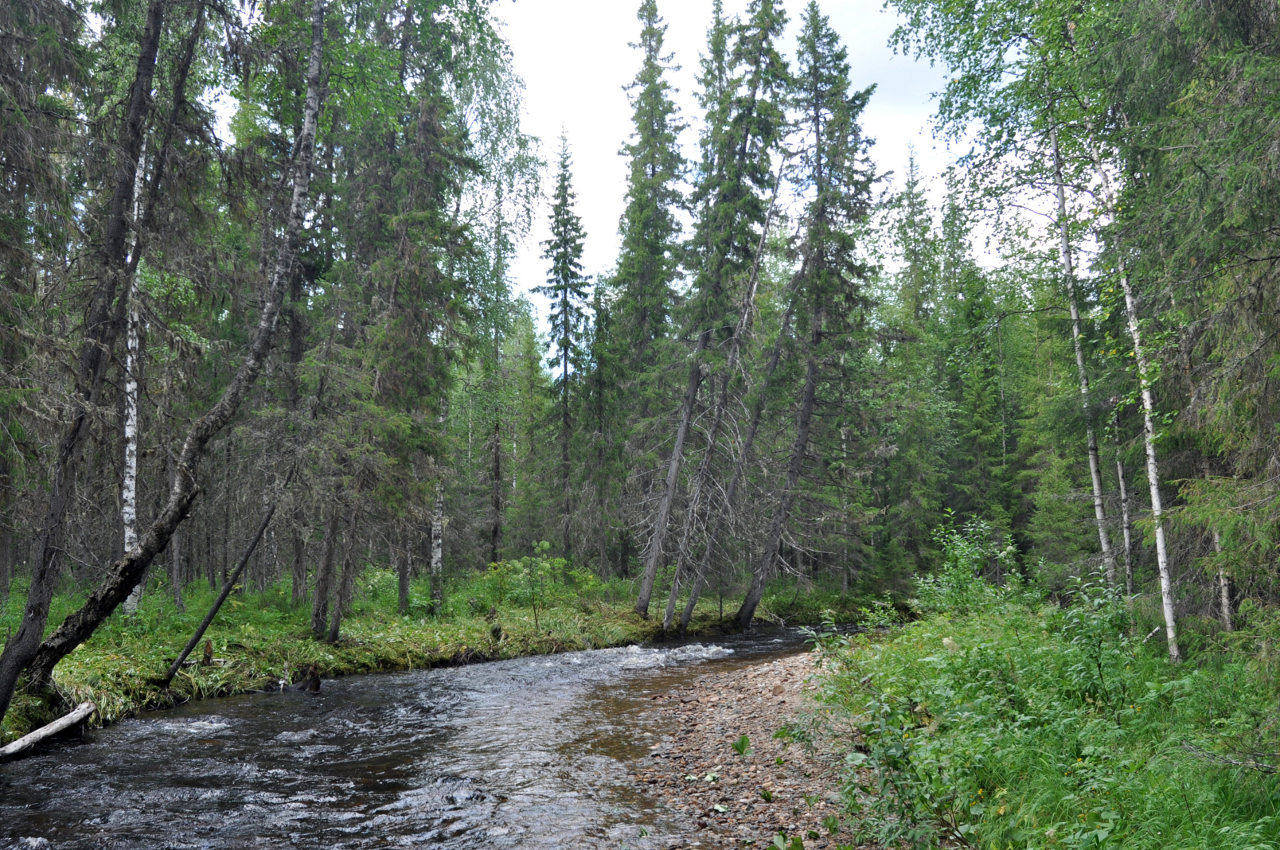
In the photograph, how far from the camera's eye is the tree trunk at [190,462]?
7.44m

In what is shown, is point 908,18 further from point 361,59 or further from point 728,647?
point 728,647

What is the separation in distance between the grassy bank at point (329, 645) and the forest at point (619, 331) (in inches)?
8.7

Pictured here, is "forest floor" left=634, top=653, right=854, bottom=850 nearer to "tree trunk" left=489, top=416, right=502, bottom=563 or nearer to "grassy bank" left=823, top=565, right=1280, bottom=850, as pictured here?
"grassy bank" left=823, top=565, right=1280, bottom=850

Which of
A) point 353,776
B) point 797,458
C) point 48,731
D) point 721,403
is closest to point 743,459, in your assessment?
point 721,403

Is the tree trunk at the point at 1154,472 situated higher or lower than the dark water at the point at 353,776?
higher

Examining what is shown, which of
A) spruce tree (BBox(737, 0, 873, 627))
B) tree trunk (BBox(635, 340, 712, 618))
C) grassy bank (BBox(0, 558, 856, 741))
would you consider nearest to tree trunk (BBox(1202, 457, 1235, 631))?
spruce tree (BBox(737, 0, 873, 627))

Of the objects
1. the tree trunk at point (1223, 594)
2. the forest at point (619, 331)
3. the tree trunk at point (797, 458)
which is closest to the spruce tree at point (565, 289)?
the forest at point (619, 331)

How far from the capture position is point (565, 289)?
2734 cm

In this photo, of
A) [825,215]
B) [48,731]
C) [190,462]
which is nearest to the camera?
[190,462]

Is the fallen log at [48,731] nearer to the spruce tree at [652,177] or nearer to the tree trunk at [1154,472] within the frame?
the tree trunk at [1154,472]

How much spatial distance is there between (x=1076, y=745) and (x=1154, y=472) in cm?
700

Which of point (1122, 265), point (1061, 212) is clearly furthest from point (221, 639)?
point (1061, 212)

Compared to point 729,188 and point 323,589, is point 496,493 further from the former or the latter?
point 729,188

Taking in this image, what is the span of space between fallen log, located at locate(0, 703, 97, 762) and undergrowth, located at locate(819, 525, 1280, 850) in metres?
9.46
